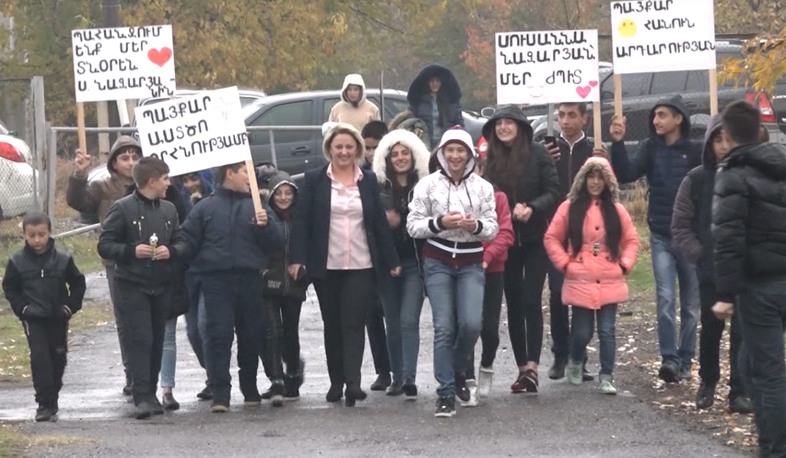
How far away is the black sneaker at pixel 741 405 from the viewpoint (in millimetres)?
9648

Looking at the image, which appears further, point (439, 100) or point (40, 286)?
point (439, 100)

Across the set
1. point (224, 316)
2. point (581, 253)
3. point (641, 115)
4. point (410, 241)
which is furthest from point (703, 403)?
point (641, 115)

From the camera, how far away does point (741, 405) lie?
966 cm

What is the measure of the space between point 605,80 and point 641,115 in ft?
2.82

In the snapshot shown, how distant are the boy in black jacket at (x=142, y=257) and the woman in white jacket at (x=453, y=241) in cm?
155

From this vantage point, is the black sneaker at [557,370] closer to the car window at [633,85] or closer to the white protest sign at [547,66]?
the white protest sign at [547,66]

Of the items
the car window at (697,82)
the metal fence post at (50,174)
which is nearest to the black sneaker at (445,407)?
the metal fence post at (50,174)

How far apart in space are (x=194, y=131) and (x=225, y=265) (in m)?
1.24

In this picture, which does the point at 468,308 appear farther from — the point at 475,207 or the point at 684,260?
the point at 684,260

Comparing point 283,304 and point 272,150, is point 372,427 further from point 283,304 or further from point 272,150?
point 272,150

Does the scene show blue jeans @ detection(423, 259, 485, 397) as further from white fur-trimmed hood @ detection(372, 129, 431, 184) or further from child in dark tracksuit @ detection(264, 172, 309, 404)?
child in dark tracksuit @ detection(264, 172, 309, 404)

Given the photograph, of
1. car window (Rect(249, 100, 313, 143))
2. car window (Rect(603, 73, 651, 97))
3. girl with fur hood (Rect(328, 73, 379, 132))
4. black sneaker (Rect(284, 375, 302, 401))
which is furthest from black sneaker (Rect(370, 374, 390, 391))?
car window (Rect(603, 73, 651, 97))

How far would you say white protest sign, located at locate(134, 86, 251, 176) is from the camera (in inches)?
431

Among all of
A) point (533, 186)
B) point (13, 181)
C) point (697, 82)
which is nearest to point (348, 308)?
point (533, 186)
